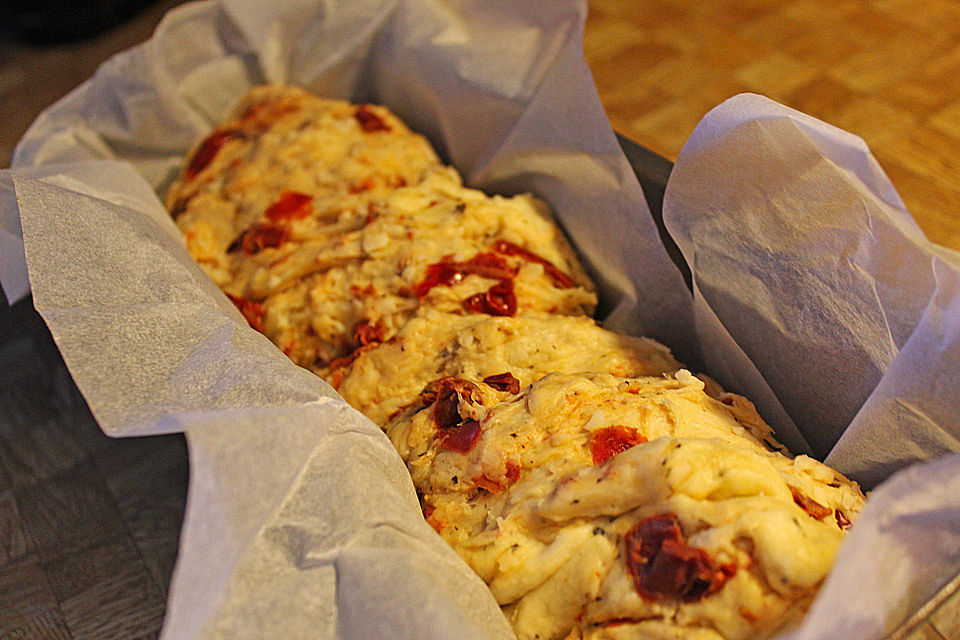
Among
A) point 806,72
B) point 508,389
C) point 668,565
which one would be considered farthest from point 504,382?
point 806,72

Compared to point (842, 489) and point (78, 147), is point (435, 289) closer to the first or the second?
point (842, 489)

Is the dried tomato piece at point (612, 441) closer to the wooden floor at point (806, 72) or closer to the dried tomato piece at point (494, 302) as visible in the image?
the dried tomato piece at point (494, 302)

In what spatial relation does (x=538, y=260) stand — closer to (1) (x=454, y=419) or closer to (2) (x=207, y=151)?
(1) (x=454, y=419)

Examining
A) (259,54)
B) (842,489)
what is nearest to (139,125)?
(259,54)

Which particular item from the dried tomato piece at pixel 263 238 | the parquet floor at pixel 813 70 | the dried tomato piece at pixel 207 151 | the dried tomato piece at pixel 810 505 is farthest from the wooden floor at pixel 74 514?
the parquet floor at pixel 813 70

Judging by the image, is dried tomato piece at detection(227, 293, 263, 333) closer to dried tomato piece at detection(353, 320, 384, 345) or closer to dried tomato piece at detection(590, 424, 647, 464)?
dried tomato piece at detection(353, 320, 384, 345)
